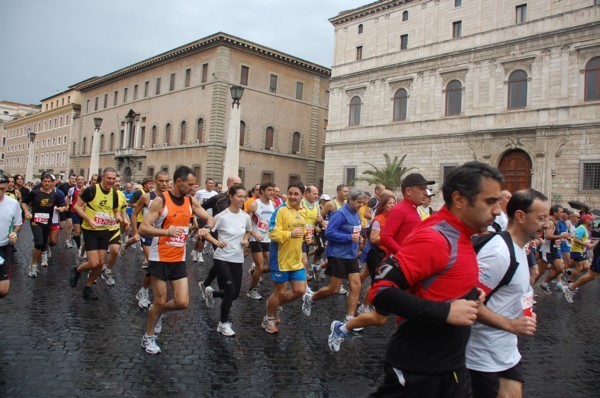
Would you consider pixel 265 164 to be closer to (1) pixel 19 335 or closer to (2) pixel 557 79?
(2) pixel 557 79

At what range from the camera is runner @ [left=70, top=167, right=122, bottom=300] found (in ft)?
26.0

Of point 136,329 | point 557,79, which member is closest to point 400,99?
point 557,79

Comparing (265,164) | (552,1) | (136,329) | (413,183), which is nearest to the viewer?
(413,183)

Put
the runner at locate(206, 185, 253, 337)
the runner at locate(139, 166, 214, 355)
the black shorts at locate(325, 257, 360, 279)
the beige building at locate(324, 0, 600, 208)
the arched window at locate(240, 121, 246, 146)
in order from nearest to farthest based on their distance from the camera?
the runner at locate(139, 166, 214, 355)
the runner at locate(206, 185, 253, 337)
the black shorts at locate(325, 257, 360, 279)
the beige building at locate(324, 0, 600, 208)
the arched window at locate(240, 121, 246, 146)

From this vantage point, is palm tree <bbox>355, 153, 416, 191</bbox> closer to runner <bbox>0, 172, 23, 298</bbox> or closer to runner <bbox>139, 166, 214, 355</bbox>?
runner <bbox>139, 166, 214, 355</bbox>

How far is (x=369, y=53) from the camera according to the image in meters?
37.6

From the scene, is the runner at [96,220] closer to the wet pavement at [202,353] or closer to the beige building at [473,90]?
the wet pavement at [202,353]

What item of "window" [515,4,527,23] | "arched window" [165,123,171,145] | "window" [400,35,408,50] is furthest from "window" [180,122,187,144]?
"window" [515,4,527,23]

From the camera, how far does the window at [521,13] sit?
97.1 feet

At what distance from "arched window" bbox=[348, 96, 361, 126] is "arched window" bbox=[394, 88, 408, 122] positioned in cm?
341

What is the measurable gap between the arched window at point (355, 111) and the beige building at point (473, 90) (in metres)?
0.08

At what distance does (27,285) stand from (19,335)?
3.45 metres

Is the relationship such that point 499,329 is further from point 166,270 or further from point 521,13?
point 521,13

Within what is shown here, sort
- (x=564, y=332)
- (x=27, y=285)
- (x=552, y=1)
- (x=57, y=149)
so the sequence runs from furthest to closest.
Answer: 1. (x=57, y=149)
2. (x=552, y=1)
3. (x=27, y=285)
4. (x=564, y=332)
